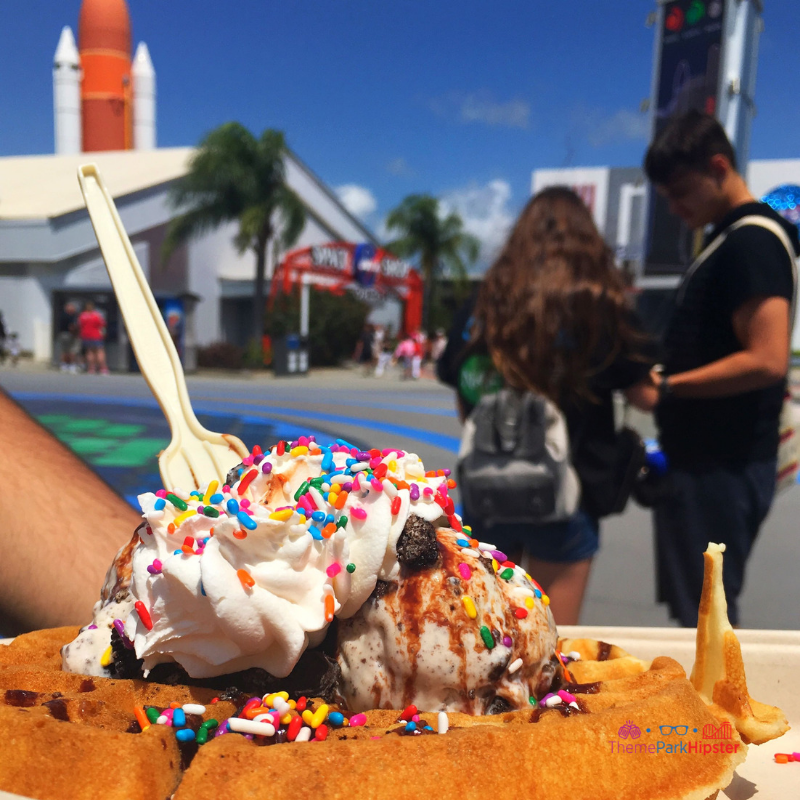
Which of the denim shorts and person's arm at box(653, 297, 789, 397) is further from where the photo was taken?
the denim shorts

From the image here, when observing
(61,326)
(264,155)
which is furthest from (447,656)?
(264,155)

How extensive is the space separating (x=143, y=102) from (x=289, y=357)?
1924 centimetres

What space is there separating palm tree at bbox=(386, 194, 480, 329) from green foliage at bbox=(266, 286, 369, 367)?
5311 mm

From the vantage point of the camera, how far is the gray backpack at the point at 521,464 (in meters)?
2.17

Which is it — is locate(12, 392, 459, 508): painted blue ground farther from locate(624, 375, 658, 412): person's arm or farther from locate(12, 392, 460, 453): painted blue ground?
locate(624, 375, 658, 412): person's arm

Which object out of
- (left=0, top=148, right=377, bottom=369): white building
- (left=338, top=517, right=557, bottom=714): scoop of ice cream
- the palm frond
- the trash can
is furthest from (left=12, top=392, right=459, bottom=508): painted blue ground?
the palm frond

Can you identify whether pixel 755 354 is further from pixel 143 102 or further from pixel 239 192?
pixel 143 102

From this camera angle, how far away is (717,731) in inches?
31.7

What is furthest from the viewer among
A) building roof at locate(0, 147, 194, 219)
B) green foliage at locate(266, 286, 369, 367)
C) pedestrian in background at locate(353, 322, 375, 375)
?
green foliage at locate(266, 286, 369, 367)

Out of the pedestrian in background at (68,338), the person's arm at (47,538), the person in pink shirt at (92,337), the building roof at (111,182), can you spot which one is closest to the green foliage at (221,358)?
the building roof at (111,182)

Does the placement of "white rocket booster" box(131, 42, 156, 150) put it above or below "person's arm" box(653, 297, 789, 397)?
above

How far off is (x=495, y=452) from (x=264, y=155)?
22040 millimetres

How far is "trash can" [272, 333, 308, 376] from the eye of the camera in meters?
20.3

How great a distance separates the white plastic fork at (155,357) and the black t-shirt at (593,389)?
1.21 m
